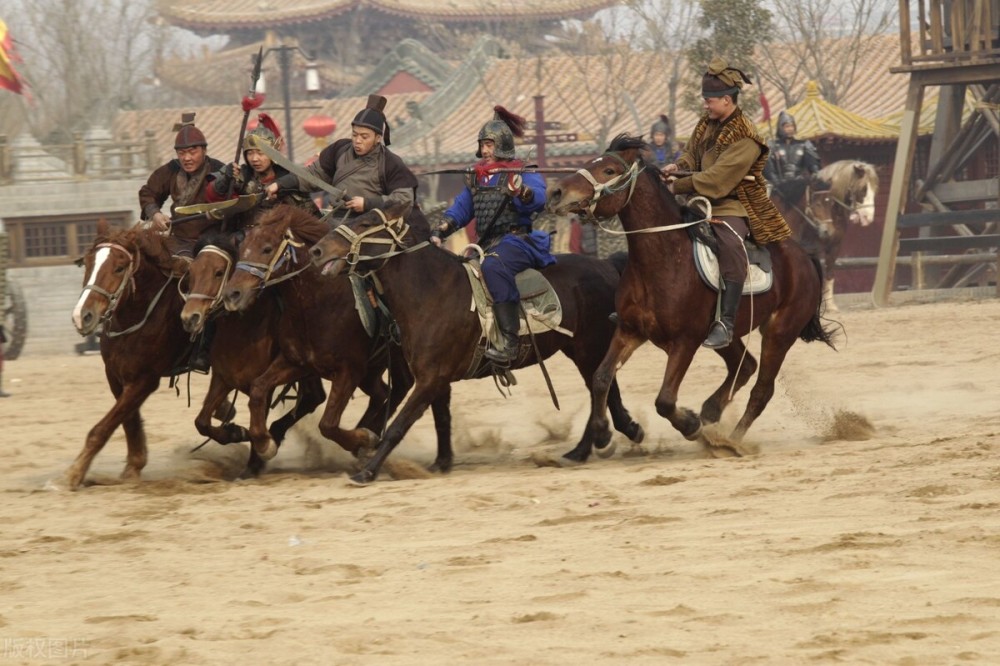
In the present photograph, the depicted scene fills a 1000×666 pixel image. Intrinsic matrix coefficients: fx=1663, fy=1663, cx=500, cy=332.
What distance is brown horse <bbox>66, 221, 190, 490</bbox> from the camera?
10.2 m

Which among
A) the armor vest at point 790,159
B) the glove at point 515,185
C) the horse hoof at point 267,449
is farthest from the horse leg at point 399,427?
the armor vest at point 790,159

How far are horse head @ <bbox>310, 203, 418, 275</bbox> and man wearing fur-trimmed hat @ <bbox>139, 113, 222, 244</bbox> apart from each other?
4.37 ft

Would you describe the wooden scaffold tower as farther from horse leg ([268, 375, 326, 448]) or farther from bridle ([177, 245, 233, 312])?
bridle ([177, 245, 233, 312])

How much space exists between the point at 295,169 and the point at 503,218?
1392 millimetres

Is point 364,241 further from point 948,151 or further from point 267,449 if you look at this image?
point 948,151

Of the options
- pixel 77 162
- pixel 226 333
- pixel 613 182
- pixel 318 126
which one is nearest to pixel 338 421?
pixel 226 333

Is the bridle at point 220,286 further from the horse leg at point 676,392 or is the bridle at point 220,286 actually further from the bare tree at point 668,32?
the bare tree at point 668,32

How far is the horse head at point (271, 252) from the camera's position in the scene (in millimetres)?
9844

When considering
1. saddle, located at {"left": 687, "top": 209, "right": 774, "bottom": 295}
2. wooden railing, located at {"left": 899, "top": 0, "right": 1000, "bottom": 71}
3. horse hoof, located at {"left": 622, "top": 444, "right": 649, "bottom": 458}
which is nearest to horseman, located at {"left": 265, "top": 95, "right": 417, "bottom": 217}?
saddle, located at {"left": 687, "top": 209, "right": 774, "bottom": 295}

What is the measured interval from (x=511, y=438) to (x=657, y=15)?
29436 mm

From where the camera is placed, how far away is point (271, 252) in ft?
32.9

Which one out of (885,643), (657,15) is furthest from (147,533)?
(657,15)

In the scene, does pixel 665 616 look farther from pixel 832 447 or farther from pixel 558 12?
pixel 558 12

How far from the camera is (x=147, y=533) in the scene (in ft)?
28.2
